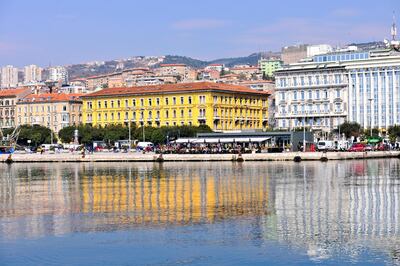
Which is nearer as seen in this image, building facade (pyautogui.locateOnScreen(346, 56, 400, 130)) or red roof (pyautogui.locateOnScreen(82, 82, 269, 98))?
building facade (pyautogui.locateOnScreen(346, 56, 400, 130))

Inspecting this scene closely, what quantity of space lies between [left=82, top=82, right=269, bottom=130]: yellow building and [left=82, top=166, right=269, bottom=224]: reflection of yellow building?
2410 inches

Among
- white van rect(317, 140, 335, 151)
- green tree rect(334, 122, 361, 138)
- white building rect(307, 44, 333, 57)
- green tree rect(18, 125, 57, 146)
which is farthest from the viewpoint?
white building rect(307, 44, 333, 57)

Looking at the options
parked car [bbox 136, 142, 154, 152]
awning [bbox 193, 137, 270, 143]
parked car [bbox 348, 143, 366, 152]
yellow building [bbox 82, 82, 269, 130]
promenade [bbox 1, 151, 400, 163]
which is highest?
yellow building [bbox 82, 82, 269, 130]

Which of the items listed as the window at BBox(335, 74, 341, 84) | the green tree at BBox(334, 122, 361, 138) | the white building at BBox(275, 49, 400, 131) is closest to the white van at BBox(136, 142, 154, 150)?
the white building at BBox(275, 49, 400, 131)

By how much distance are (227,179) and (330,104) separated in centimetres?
6446

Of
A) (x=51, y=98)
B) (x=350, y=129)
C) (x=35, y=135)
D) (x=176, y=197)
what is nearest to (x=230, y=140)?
(x=350, y=129)

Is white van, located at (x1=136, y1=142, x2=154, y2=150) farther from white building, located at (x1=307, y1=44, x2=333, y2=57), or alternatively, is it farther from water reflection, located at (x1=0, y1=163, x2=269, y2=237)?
water reflection, located at (x1=0, y1=163, x2=269, y2=237)

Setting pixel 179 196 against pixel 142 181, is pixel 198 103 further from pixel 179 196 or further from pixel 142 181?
pixel 179 196

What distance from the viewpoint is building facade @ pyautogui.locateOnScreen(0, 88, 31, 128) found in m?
145

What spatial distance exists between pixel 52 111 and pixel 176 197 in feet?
337

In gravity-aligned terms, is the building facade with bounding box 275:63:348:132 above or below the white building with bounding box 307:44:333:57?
below

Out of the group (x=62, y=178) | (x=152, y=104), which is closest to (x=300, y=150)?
(x=152, y=104)

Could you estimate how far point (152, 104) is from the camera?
122 metres

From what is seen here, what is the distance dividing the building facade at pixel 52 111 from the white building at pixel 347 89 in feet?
123
